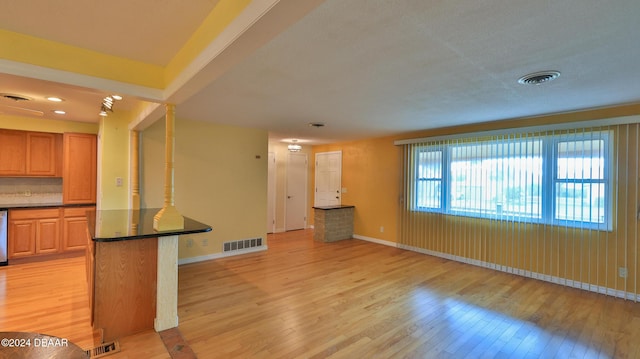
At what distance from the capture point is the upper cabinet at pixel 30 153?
14.8ft

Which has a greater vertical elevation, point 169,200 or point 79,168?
point 79,168

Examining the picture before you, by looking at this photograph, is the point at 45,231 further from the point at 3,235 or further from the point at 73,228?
the point at 3,235

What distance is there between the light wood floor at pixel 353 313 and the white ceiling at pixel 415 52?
7.37ft

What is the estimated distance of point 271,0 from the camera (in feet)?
3.73

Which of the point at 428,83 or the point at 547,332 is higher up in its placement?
the point at 428,83

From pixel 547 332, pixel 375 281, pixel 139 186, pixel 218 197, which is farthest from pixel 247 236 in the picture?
pixel 547 332

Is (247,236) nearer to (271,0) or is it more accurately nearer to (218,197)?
(218,197)

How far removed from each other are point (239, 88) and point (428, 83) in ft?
6.09

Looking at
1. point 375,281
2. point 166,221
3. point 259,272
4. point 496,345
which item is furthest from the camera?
point 259,272

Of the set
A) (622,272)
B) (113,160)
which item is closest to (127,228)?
(113,160)

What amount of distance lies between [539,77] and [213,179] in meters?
4.52

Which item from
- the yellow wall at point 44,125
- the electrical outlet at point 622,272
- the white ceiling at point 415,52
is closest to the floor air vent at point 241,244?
the white ceiling at point 415,52

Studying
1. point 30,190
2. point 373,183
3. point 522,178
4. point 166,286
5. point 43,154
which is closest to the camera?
point 166,286

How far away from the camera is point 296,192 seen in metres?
7.62
